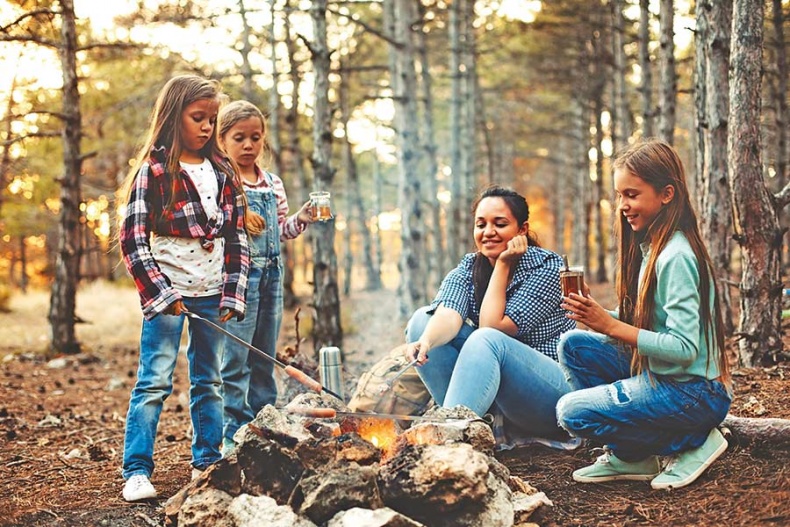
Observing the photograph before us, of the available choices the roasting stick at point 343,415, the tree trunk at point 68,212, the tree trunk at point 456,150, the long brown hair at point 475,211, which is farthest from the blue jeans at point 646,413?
the tree trunk at point 456,150

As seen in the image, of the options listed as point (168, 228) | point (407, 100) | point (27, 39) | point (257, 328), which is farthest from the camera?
point (407, 100)

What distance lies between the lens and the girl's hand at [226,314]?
3697 millimetres

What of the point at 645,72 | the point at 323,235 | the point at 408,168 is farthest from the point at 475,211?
the point at 645,72

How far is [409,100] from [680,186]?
25.0ft

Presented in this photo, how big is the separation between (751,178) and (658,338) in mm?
2204

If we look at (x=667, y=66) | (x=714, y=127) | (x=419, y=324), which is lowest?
(x=419, y=324)

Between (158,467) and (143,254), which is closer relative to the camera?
(143,254)

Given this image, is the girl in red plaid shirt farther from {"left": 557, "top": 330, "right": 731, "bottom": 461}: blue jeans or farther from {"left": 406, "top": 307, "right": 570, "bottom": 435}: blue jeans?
{"left": 557, "top": 330, "right": 731, "bottom": 461}: blue jeans

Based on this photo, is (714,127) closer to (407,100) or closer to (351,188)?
(407,100)

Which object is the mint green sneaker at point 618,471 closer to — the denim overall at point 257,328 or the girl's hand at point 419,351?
the girl's hand at point 419,351

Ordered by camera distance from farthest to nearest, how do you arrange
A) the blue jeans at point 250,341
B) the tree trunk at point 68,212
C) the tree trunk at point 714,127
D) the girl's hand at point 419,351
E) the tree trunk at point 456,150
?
the tree trunk at point 456,150, the tree trunk at point 68,212, the tree trunk at point 714,127, the blue jeans at point 250,341, the girl's hand at point 419,351

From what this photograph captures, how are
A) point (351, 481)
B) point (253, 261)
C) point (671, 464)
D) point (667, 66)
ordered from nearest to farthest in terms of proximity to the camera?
point (351, 481)
point (671, 464)
point (253, 261)
point (667, 66)

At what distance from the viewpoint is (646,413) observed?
3.11 metres

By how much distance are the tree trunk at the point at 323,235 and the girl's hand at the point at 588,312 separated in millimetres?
4747
